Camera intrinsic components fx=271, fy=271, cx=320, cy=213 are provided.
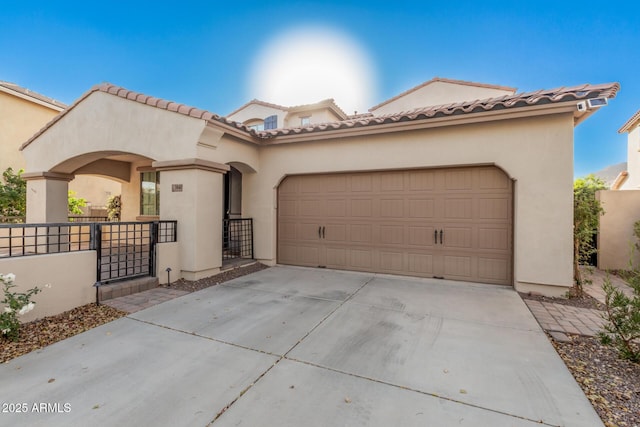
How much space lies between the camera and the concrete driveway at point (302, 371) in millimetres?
2129

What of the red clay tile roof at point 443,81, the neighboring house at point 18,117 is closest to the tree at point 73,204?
the neighboring house at point 18,117

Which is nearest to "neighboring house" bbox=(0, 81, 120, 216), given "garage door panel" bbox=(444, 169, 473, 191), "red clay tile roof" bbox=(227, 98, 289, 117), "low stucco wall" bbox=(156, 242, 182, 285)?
"red clay tile roof" bbox=(227, 98, 289, 117)

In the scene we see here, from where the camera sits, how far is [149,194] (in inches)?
397

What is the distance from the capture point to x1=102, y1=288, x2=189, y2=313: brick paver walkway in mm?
4446

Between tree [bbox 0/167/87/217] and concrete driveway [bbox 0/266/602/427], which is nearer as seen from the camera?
concrete driveway [bbox 0/266/602/427]

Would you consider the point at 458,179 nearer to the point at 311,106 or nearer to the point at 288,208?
the point at 288,208

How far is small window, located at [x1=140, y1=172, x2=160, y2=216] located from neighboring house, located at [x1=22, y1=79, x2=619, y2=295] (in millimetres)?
2096

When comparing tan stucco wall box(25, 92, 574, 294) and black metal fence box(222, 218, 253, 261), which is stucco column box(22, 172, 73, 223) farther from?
black metal fence box(222, 218, 253, 261)

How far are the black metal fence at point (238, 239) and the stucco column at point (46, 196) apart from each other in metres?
5.13

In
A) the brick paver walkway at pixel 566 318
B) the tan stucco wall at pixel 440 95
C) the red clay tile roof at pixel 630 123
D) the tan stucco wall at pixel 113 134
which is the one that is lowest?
the brick paver walkway at pixel 566 318

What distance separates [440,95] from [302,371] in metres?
14.9

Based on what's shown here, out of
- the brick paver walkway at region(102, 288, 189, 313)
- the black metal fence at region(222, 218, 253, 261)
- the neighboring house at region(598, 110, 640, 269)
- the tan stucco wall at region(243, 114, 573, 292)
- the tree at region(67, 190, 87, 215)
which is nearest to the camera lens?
the brick paver walkway at region(102, 288, 189, 313)

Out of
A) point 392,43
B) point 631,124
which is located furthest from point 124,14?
point 631,124

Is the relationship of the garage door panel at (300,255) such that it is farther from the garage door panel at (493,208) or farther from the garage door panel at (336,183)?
the garage door panel at (493,208)
